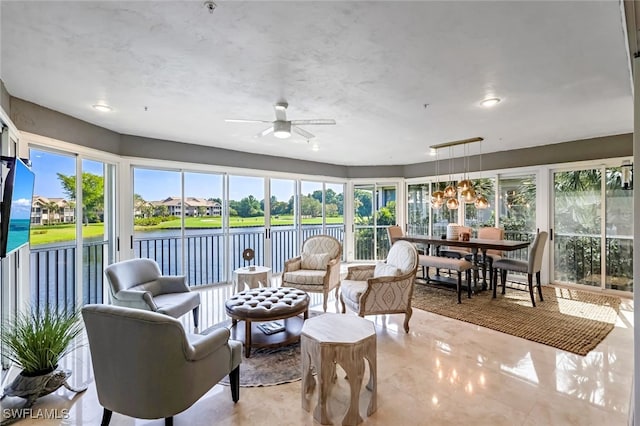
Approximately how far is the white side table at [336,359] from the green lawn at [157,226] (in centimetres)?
327

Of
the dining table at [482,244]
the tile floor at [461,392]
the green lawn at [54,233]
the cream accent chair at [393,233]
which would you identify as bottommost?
the tile floor at [461,392]

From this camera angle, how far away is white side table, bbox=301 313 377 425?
6.72 ft

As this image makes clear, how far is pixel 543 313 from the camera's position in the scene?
4.11 m

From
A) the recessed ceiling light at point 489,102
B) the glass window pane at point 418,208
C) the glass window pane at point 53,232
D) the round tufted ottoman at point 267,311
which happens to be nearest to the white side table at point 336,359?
the round tufted ottoman at point 267,311

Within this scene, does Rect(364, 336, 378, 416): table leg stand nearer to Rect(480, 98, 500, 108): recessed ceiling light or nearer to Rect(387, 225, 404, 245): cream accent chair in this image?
Rect(480, 98, 500, 108): recessed ceiling light

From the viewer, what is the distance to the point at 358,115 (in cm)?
371

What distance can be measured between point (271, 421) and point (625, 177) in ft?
16.1

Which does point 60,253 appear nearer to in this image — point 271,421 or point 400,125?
point 271,421

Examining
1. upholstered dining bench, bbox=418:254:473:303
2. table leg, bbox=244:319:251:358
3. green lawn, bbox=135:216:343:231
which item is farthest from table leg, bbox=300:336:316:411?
green lawn, bbox=135:216:343:231

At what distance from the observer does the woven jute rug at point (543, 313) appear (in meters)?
3.38

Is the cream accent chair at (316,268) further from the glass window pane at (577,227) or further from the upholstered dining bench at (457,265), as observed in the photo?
the glass window pane at (577,227)

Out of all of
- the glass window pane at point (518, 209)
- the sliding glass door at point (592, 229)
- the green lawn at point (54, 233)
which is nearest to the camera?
the green lawn at point (54, 233)

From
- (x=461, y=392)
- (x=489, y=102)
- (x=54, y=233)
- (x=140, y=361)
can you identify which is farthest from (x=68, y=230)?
(x=489, y=102)

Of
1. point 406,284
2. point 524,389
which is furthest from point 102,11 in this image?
point 524,389
